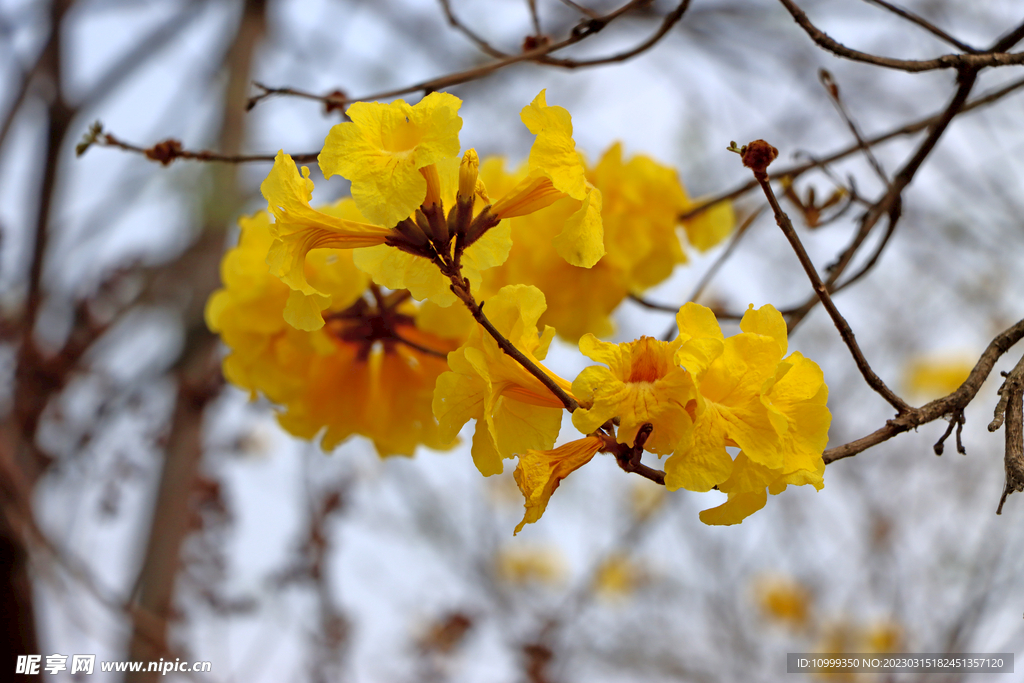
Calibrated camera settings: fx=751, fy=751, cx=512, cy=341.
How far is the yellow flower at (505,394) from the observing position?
1.00 meters

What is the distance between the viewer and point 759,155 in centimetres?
93

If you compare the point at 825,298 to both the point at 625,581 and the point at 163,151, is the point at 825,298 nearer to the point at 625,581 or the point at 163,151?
the point at 163,151

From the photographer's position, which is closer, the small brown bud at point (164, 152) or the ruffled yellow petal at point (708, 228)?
the small brown bud at point (164, 152)

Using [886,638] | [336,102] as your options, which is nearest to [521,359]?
[336,102]

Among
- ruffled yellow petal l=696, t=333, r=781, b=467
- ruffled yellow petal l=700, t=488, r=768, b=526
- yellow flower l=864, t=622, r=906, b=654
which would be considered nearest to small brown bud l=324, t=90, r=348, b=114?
ruffled yellow petal l=696, t=333, r=781, b=467

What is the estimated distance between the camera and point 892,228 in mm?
1525

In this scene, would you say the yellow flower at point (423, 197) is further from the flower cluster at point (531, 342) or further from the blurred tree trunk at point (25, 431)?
the blurred tree trunk at point (25, 431)

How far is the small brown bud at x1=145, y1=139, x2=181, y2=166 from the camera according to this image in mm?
1380

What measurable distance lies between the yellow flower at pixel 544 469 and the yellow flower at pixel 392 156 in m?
0.36

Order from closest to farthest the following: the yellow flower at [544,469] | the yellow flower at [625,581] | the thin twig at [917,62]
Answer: the yellow flower at [544,469]
the thin twig at [917,62]
the yellow flower at [625,581]

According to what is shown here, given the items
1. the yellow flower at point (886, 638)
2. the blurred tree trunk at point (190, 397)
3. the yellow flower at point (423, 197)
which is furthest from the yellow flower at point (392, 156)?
the yellow flower at point (886, 638)

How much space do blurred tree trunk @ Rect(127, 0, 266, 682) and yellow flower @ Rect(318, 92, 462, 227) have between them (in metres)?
2.11

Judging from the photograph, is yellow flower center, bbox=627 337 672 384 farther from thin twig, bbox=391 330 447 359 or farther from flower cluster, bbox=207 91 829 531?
thin twig, bbox=391 330 447 359

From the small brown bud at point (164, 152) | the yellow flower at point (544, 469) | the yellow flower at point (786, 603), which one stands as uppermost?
the small brown bud at point (164, 152)
